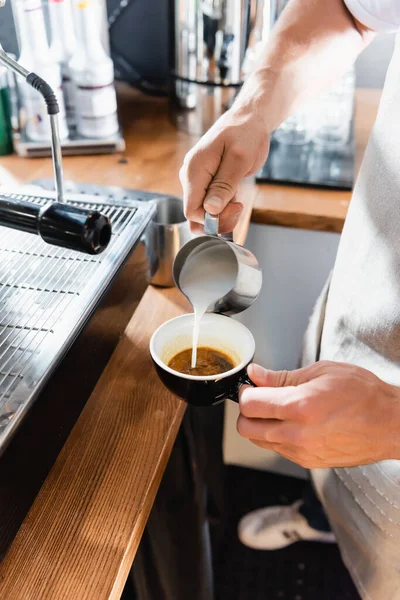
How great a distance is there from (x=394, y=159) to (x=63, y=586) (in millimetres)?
565

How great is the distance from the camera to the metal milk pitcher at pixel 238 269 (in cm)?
64

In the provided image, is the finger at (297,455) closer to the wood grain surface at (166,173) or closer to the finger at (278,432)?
the finger at (278,432)

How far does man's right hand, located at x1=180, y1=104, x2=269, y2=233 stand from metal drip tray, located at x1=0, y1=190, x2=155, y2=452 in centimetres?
8

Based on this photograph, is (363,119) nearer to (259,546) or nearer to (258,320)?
(258,320)

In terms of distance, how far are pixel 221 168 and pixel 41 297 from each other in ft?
0.85

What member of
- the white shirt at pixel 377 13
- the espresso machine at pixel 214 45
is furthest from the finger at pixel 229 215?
the espresso machine at pixel 214 45

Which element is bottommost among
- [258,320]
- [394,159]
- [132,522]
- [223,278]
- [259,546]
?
[259,546]

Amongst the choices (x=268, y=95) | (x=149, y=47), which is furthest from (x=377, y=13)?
(x=149, y=47)

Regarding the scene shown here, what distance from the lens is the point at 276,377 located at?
0.56 meters

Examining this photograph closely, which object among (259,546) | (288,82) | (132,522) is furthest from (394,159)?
(259,546)

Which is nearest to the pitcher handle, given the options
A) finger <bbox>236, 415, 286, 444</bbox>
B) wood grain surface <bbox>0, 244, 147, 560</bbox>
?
wood grain surface <bbox>0, 244, 147, 560</bbox>

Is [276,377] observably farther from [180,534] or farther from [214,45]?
[214,45]

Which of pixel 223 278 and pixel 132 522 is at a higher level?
pixel 223 278

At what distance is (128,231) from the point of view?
69cm
